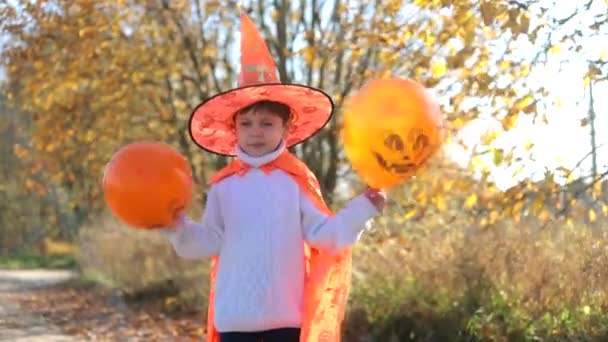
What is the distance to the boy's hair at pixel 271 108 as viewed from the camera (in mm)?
3951

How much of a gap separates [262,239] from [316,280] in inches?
12.6

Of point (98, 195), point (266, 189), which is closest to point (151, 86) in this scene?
point (98, 195)

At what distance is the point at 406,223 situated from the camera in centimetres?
941

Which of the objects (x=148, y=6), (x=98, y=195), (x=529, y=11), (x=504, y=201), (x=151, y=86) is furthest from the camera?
(x=98, y=195)

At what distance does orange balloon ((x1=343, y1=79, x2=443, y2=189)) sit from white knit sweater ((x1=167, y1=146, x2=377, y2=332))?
15cm

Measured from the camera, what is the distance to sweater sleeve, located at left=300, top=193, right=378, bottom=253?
3.67 meters

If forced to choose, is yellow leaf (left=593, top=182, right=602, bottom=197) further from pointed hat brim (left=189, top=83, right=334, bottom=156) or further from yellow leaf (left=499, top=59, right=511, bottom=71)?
pointed hat brim (left=189, top=83, right=334, bottom=156)

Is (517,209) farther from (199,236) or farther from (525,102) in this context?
(199,236)

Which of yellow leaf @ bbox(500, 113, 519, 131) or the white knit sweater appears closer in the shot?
the white knit sweater

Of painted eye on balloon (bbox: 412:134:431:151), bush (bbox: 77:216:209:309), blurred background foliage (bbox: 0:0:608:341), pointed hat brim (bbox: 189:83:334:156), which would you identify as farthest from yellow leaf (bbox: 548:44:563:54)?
bush (bbox: 77:216:209:309)

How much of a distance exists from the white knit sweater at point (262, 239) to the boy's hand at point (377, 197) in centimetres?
2

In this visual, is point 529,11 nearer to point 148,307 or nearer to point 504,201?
point 504,201

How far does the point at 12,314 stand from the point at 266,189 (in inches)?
434

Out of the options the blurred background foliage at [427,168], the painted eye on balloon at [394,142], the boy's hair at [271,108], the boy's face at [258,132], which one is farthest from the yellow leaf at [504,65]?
the painted eye on balloon at [394,142]
